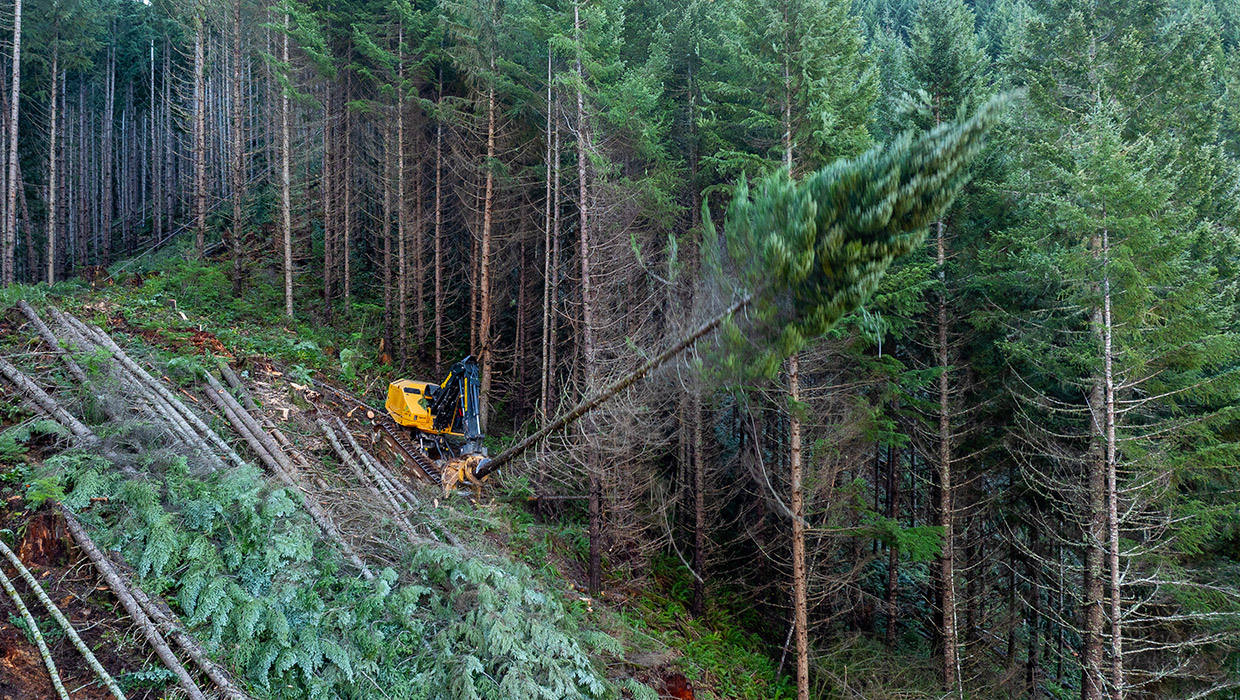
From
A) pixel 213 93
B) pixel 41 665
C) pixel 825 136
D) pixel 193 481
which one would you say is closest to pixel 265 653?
pixel 41 665

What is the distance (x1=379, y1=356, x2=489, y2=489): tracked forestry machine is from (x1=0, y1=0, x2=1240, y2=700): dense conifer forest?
673 millimetres

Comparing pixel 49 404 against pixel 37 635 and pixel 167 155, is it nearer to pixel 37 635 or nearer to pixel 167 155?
pixel 37 635

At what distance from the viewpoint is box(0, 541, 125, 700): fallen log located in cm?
448

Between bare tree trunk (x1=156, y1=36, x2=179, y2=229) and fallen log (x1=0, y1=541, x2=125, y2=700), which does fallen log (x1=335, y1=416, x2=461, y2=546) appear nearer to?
fallen log (x1=0, y1=541, x2=125, y2=700)

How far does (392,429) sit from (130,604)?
6389mm

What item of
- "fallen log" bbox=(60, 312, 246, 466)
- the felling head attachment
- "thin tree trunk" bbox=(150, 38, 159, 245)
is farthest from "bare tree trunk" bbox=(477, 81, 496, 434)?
"thin tree trunk" bbox=(150, 38, 159, 245)

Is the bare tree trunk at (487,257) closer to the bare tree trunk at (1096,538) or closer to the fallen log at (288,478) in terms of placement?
the fallen log at (288,478)

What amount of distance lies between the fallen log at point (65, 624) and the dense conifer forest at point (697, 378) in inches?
3.2

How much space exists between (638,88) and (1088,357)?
8282 millimetres

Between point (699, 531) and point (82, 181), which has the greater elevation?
point (82, 181)

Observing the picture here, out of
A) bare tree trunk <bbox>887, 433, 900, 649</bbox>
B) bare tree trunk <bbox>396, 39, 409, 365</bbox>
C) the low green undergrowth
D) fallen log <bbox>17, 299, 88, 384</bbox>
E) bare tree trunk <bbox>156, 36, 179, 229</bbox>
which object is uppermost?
bare tree trunk <bbox>156, 36, 179, 229</bbox>

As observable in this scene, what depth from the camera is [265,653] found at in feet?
17.1

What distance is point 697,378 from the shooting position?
17.6 ft

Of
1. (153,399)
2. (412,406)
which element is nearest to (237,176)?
(412,406)
